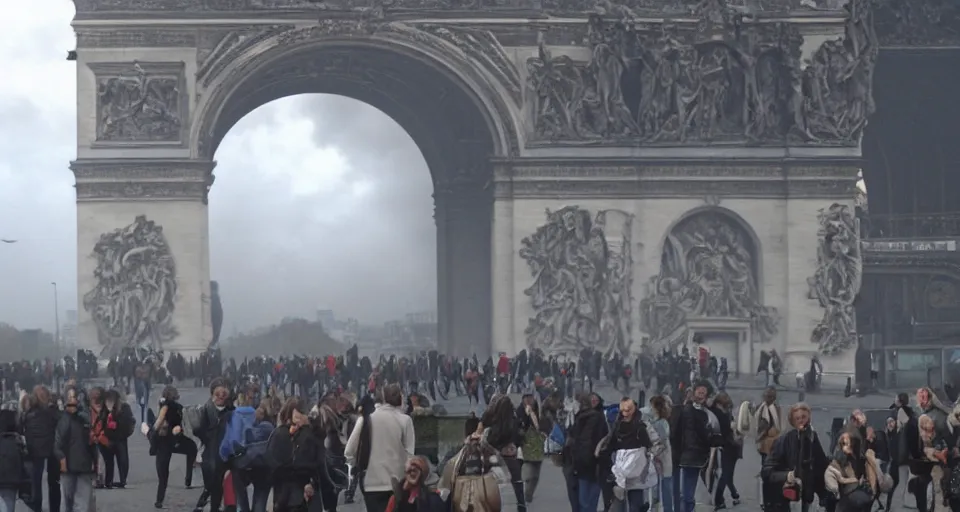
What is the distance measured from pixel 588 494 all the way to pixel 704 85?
32577mm

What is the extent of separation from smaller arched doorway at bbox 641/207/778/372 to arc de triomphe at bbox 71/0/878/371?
0.17 ft

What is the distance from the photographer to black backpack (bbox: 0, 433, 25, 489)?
21031 mm

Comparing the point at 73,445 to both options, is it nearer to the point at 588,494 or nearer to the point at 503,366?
the point at 588,494

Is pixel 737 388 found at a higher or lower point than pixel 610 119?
lower

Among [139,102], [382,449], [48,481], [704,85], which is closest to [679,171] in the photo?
[704,85]

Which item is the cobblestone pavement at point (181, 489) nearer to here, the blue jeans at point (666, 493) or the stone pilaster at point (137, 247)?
the blue jeans at point (666, 493)

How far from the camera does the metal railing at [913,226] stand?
6494cm

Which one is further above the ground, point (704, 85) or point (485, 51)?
point (485, 51)

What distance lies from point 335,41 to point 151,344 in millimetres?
8866

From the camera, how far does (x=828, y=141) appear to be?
53.1 m

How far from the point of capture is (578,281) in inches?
2060

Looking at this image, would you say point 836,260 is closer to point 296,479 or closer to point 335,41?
point 335,41

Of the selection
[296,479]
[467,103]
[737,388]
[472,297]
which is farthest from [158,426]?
[472,297]

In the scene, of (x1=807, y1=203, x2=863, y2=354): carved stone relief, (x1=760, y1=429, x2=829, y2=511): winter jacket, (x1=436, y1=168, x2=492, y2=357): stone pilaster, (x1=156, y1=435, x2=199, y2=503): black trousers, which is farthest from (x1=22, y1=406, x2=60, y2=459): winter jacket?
(x1=436, y1=168, x2=492, y2=357): stone pilaster
